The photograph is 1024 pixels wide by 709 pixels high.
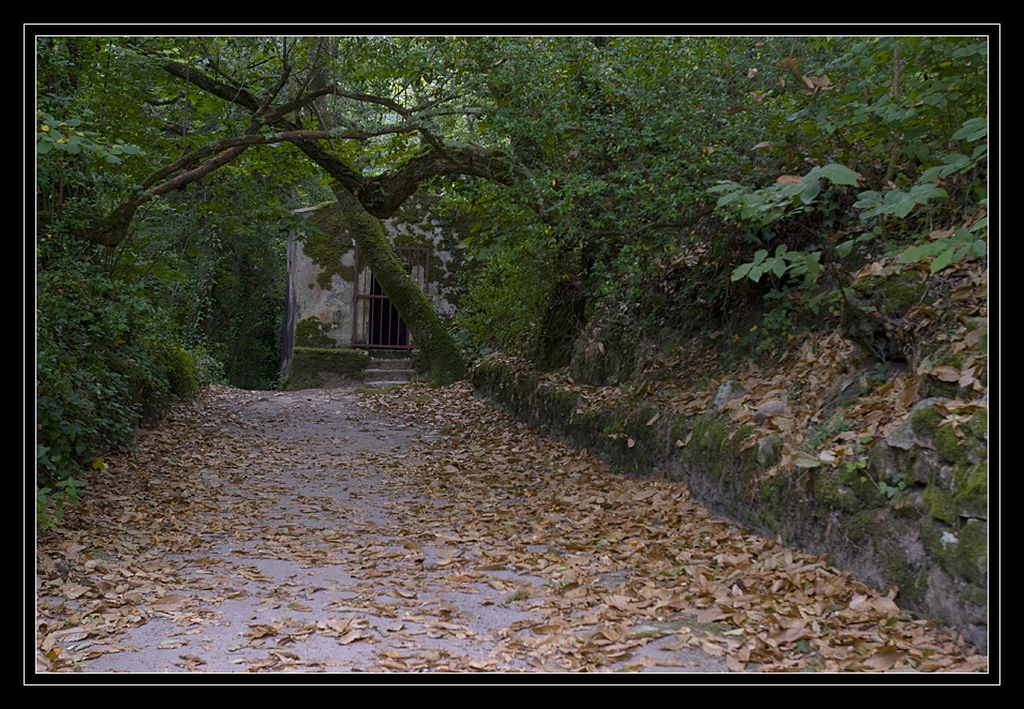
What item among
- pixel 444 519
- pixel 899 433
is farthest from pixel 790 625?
pixel 444 519

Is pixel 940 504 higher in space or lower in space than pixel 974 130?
lower

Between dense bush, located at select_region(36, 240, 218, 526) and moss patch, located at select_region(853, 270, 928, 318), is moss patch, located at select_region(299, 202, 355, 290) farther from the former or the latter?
moss patch, located at select_region(853, 270, 928, 318)

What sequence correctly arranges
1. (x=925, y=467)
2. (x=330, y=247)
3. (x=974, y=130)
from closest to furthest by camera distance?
(x=925, y=467)
(x=974, y=130)
(x=330, y=247)

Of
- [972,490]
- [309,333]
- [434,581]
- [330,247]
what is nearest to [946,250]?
[972,490]

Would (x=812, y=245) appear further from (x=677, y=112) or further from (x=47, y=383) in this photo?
(x=47, y=383)

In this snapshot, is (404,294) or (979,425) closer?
(979,425)

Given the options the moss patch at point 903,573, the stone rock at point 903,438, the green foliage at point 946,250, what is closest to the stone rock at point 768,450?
Answer: the stone rock at point 903,438

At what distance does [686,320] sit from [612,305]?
1668 millimetres

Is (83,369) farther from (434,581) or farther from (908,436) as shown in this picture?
(908,436)

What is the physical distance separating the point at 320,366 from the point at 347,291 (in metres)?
1.87

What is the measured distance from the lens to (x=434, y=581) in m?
5.46

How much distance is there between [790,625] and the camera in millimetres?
4227

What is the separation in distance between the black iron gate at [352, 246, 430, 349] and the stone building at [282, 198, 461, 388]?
2 cm

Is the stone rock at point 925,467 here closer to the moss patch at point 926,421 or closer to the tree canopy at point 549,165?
the moss patch at point 926,421
